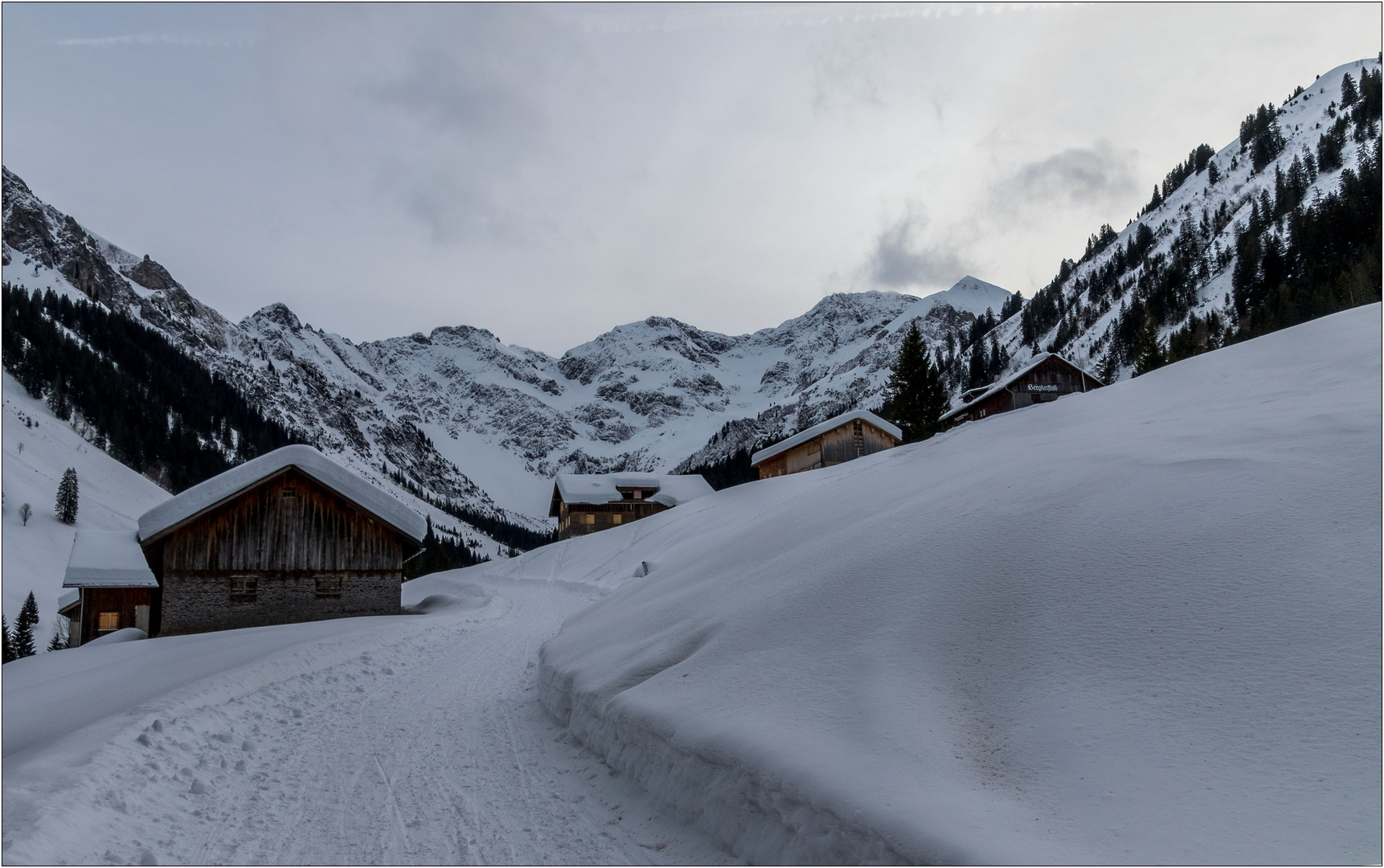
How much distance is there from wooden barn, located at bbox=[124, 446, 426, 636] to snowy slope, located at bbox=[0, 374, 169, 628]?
87.0 feet

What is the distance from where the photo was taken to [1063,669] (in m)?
4.88

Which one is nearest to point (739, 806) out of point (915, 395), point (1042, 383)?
point (915, 395)

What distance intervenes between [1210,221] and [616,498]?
122466mm

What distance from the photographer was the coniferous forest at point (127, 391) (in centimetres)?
10388

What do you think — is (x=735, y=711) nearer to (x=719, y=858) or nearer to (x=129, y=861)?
(x=719, y=858)

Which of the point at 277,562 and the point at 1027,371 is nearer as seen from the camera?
the point at 277,562

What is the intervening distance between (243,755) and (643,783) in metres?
4.38

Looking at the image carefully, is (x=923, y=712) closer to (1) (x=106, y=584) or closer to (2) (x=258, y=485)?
(2) (x=258, y=485)

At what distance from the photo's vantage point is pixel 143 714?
750 centimetres

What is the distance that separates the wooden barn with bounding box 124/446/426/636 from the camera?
21.6 m

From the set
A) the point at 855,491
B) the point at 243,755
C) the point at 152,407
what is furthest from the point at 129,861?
the point at 152,407

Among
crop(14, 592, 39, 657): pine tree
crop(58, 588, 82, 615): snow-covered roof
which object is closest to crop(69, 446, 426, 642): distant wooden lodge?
crop(58, 588, 82, 615): snow-covered roof

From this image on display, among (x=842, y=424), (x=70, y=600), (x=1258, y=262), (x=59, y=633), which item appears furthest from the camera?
(x=1258, y=262)

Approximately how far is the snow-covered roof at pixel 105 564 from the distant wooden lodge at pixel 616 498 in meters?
37.2
